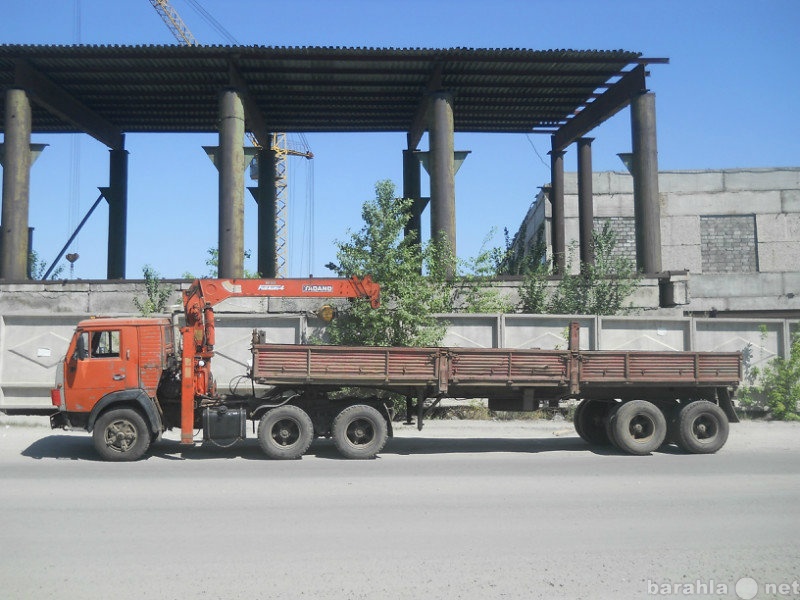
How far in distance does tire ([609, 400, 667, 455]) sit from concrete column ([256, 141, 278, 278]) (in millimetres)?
15833

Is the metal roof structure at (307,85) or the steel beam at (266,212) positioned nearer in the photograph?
the metal roof structure at (307,85)

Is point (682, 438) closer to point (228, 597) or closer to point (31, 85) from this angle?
point (228, 597)

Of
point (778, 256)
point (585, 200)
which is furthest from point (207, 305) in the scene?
point (778, 256)

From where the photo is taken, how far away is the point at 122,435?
36.2 feet

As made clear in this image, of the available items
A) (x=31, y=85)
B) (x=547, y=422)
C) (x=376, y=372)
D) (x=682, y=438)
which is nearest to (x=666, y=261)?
(x=547, y=422)

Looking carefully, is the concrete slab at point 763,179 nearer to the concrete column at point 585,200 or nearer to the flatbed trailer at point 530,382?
the concrete column at point 585,200

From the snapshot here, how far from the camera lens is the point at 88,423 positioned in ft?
36.3

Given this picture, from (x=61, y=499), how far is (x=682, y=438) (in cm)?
990

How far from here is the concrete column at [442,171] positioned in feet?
66.2

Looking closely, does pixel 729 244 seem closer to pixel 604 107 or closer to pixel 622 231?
pixel 622 231

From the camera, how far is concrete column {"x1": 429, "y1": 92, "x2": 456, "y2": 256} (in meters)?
20.2

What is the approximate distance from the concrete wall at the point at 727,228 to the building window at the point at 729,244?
0.04 meters

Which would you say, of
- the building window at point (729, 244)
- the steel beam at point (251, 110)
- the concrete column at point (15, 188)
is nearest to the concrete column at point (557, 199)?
the building window at point (729, 244)

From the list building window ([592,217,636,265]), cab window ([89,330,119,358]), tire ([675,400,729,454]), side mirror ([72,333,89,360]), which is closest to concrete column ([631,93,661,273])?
tire ([675,400,729,454])
